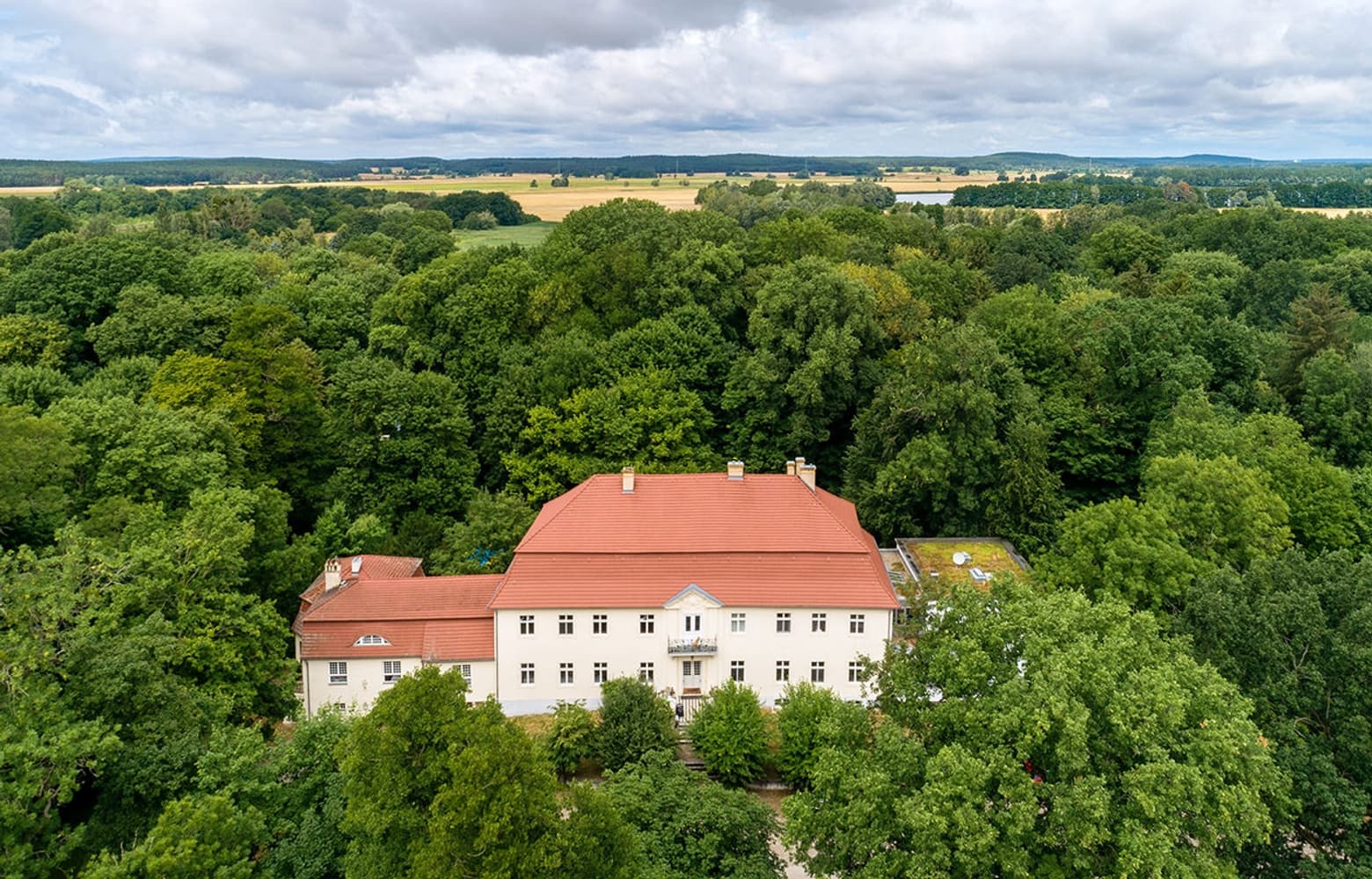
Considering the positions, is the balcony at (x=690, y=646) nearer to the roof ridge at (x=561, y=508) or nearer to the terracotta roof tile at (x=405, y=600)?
the roof ridge at (x=561, y=508)

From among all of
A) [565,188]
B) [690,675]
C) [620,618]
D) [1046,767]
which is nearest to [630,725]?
[620,618]

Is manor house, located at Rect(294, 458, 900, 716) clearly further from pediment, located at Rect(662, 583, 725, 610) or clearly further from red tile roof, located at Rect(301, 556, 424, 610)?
red tile roof, located at Rect(301, 556, 424, 610)

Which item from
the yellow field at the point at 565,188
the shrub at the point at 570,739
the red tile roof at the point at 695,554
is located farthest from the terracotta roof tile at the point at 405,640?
the yellow field at the point at 565,188

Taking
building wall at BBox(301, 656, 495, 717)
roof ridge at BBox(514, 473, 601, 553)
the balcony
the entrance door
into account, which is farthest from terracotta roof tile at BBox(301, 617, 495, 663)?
the entrance door

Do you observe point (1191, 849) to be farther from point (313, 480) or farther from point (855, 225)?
point (855, 225)

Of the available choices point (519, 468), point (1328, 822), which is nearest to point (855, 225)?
point (519, 468)
